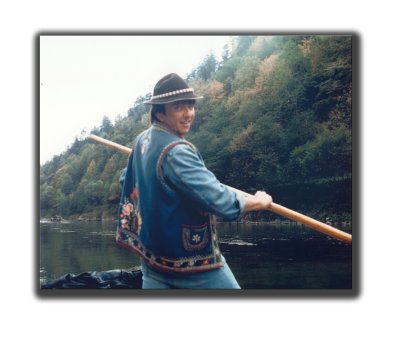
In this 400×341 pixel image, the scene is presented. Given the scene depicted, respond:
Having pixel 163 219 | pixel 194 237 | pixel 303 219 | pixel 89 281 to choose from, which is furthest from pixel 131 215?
pixel 303 219

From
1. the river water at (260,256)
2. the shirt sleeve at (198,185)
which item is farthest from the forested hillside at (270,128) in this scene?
the shirt sleeve at (198,185)

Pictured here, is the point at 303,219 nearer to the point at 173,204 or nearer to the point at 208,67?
Result: the point at 173,204

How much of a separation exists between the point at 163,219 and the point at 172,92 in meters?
0.69

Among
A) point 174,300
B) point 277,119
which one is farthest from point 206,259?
point 277,119

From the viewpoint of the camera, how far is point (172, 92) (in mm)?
3297

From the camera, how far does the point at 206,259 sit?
3.25m

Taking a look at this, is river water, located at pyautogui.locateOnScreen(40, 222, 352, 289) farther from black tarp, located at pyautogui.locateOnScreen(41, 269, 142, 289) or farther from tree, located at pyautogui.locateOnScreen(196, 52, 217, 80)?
tree, located at pyautogui.locateOnScreen(196, 52, 217, 80)

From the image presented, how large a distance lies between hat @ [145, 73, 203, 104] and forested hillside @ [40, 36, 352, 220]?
0.16m

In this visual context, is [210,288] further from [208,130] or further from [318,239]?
[208,130]

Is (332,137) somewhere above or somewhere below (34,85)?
below

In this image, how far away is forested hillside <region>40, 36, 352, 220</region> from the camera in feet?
11.6

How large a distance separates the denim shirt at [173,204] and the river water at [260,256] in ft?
0.66

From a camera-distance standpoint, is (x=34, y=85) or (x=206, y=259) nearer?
(x=206, y=259)

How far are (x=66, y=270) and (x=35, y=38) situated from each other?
138cm
